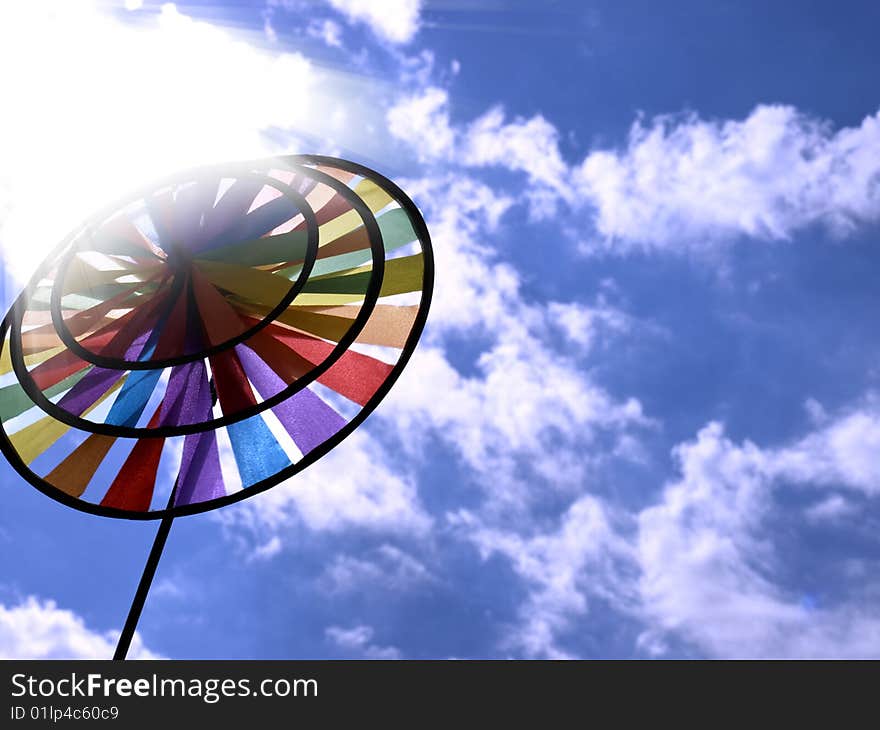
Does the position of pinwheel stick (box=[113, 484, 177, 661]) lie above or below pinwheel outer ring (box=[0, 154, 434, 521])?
below

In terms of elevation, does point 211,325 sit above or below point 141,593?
above

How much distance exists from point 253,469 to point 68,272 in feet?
5.19

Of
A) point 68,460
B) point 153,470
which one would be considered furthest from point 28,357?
point 153,470

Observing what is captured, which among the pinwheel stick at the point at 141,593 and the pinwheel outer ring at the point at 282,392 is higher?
the pinwheel outer ring at the point at 282,392

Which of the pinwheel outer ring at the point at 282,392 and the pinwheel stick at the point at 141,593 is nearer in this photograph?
the pinwheel stick at the point at 141,593

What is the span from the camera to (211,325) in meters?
4.10

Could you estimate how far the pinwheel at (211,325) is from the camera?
4.12m

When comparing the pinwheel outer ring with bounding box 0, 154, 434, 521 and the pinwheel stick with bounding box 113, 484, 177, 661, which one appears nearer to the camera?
the pinwheel stick with bounding box 113, 484, 177, 661

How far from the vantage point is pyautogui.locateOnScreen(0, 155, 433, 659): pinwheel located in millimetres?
4121

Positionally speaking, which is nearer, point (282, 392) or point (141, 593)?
point (141, 593)

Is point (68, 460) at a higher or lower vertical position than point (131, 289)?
lower

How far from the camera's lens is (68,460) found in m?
4.37
